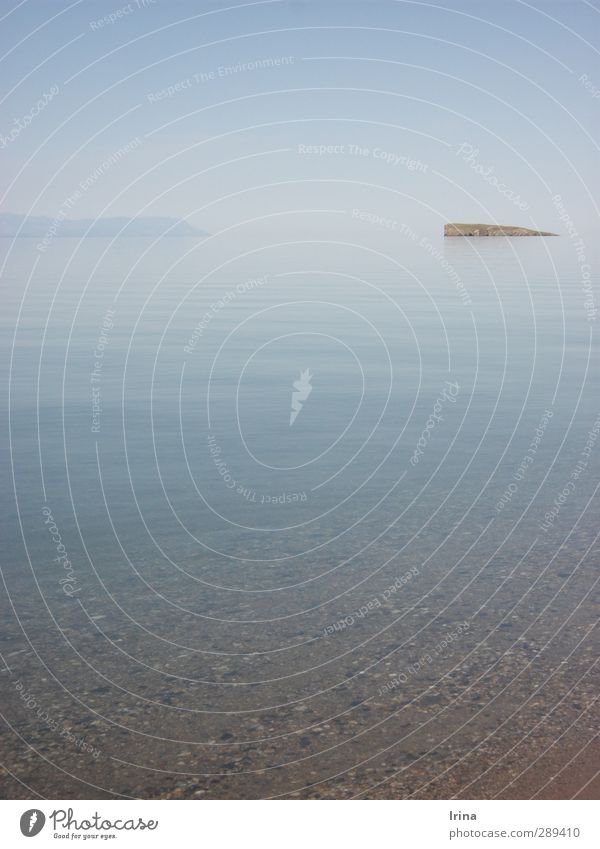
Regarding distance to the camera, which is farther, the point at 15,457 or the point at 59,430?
the point at 59,430

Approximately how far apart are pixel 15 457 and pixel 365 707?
11946 millimetres

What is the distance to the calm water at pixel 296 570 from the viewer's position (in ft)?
35.2

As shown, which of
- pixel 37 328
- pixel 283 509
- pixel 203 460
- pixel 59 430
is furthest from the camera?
pixel 37 328

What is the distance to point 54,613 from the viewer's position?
1402 centimetres

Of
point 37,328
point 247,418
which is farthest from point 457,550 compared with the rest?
point 37,328

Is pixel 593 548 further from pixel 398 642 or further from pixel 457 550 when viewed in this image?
pixel 398 642

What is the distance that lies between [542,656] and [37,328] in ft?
107

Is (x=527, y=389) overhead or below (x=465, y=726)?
overhead

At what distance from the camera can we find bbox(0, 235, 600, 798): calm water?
1073 centimetres

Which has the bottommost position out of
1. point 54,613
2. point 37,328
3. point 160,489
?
point 54,613

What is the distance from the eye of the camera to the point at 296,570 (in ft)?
50.8

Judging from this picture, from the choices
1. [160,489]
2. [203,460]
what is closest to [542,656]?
[160,489]

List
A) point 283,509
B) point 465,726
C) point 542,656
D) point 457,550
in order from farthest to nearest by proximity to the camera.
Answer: point 283,509
point 457,550
point 542,656
point 465,726

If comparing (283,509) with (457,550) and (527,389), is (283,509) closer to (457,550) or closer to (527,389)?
(457,550)
